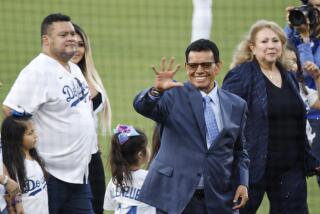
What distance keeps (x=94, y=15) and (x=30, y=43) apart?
8.97ft

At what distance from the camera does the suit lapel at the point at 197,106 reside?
6316mm

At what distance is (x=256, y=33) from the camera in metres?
7.62

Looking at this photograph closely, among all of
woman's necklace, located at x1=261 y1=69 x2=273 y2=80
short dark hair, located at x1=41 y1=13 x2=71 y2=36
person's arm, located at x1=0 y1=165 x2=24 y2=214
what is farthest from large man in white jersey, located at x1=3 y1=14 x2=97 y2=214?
woman's necklace, located at x1=261 y1=69 x2=273 y2=80

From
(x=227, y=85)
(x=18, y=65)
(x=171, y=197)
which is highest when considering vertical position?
(x=227, y=85)

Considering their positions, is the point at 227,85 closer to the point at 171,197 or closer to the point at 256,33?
the point at 256,33

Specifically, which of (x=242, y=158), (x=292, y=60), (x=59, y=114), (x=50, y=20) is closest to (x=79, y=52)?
(x=50, y=20)

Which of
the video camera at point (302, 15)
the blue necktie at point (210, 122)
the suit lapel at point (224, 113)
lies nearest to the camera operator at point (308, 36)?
the video camera at point (302, 15)

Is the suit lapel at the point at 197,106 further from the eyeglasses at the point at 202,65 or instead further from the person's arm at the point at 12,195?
the person's arm at the point at 12,195

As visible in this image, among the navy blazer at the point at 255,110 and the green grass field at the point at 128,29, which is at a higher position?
the navy blazer at the point at 255,110

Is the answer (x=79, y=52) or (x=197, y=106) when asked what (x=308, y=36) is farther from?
(x=197, y=106)

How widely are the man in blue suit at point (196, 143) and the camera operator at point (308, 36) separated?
179cm

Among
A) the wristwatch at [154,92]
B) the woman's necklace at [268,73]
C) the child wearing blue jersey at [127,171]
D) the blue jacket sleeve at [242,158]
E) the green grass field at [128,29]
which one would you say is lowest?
the green grass field at [128,29]

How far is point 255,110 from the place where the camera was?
724 cm

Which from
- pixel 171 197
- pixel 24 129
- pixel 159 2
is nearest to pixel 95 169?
pixel 24 129
